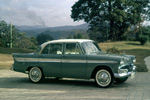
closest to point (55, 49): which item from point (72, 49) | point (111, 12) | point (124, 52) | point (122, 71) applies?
point (72, 49)

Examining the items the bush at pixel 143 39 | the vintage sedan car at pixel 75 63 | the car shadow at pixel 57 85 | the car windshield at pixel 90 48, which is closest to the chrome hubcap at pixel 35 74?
the vintage sedan car at pixel 75 63

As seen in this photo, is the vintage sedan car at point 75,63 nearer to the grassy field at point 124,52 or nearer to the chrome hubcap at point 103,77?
the chrome hubcap at point 103,77

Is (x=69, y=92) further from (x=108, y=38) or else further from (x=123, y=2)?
(x=108, y=38)

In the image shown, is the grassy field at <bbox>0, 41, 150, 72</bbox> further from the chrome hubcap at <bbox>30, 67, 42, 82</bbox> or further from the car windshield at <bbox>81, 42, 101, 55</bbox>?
the chrome hubcap at <bbox>30, 67, 42, 82</bbox>

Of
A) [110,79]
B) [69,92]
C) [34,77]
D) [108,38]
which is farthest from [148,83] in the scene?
[108,38]

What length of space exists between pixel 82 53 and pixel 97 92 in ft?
5.68

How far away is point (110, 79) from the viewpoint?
393 inches

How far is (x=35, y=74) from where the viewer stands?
11.3m

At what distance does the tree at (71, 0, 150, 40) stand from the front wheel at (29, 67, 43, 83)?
1631 inches

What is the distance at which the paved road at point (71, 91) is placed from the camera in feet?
27.6

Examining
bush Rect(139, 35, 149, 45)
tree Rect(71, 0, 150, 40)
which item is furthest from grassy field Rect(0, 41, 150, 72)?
tree Rect(71, 0, 150, 40)

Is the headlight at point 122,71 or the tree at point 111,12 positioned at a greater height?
the tree at point 111,12

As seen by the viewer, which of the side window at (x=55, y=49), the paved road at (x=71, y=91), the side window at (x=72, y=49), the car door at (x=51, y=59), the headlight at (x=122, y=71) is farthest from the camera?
the side window at (x=55, y=49)

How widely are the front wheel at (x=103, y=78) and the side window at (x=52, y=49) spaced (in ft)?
5.66
